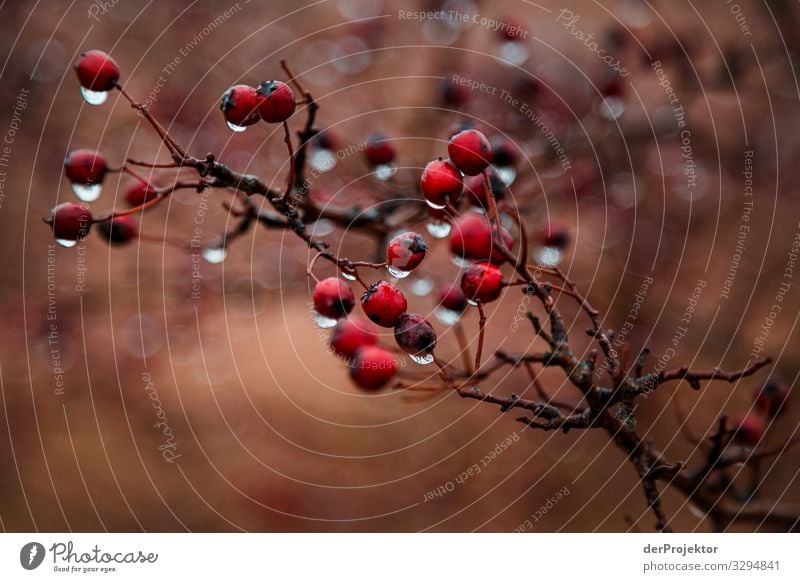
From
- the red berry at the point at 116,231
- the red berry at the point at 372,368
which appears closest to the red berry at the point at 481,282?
the red berry at the point at 372,368

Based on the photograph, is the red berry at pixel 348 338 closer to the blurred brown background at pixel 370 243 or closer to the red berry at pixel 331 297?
the red berry at pixel 331 297

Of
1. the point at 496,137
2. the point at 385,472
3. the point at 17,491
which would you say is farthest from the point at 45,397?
the point at 496,137

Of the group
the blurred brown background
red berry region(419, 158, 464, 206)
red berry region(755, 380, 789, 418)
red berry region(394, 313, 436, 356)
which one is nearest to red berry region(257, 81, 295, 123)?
red berry region(419, 158, 464, 206)

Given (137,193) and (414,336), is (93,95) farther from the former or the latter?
Result: (414,336)

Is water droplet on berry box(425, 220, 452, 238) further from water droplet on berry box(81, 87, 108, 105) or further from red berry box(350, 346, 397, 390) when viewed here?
water droplet on berry box(81, 87, 108, 105)
